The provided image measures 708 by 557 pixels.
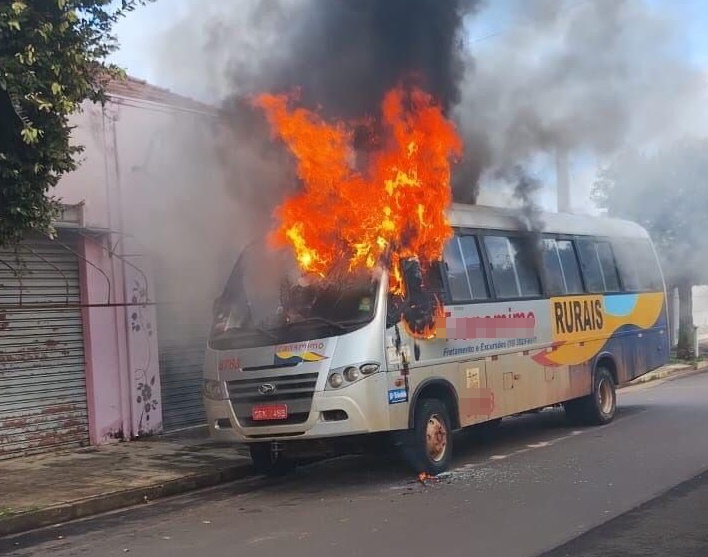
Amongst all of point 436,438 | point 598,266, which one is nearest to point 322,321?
point 436,438

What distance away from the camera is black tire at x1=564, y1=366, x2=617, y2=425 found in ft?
37.2

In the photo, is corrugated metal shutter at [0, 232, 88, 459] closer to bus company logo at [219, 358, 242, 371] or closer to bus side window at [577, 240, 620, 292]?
bus company logo at [219, 358, 242, 371]

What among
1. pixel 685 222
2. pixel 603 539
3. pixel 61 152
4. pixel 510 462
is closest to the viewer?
pixel 603 539

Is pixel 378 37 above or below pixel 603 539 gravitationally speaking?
above

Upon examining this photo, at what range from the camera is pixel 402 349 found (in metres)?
7.90

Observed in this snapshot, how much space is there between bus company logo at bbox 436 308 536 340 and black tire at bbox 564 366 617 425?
1925 millimetres

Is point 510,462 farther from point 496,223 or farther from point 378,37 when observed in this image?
point 378,37

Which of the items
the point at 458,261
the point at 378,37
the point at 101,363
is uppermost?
the point at 378,37

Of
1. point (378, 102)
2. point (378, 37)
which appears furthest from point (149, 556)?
point (378, 37)

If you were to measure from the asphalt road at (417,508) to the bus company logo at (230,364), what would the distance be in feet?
3.98

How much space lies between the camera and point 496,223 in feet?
32.2

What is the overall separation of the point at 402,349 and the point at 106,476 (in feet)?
11.5

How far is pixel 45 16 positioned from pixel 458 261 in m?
4.63

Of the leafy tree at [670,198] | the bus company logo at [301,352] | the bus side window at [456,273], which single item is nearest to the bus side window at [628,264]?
the leafy tree at [670,198]
